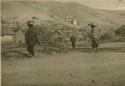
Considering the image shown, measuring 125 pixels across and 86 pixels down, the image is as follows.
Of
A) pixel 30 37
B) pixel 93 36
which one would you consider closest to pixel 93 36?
pixel 93 36

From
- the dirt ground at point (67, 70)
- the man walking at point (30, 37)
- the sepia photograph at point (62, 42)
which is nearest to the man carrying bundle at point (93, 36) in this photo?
the sepia photograph at point (62, 42)

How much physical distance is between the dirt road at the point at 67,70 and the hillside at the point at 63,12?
1.57 ft

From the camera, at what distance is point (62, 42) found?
578 cm

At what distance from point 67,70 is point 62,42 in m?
0.41

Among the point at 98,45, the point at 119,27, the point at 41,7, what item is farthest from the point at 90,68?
the point at 41,7

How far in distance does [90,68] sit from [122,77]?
468 mm

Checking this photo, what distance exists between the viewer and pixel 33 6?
18.9 feet

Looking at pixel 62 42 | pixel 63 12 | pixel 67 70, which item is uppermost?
pixel 63 12

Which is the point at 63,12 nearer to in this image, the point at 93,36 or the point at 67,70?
the point at 93,36

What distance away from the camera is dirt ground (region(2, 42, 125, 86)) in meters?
5.59

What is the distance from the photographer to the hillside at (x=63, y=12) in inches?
226

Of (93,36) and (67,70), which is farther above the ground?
(93,36)

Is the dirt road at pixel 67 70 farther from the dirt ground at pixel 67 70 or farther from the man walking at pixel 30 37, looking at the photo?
the man walking at pixel 30 37

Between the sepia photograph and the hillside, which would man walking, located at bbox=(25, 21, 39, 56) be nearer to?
the sepia photograph
